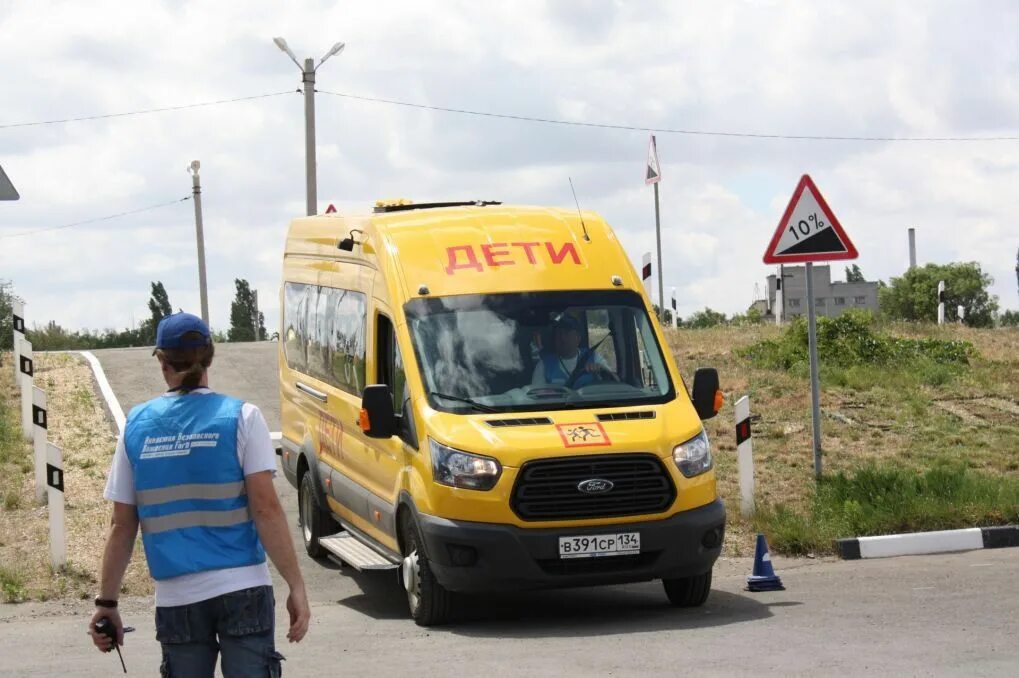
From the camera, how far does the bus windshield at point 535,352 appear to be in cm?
1007

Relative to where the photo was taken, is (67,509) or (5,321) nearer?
(67,509)

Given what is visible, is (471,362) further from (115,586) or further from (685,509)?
(115,586)

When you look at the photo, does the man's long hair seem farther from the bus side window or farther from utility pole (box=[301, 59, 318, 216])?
utility pole (box=[301, 59, 318, 216])

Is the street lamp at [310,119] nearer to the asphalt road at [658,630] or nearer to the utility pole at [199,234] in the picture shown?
the utility pole at [199,234]

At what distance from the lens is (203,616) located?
5.04 m

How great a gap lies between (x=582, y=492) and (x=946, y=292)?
11822cm

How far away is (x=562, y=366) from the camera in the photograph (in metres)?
10.3

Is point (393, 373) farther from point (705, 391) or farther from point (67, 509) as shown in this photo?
point (67, 509)

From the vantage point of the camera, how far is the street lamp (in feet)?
123

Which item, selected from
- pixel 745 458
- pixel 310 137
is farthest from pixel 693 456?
pixel 310 137

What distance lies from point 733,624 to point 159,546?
16.6 feet

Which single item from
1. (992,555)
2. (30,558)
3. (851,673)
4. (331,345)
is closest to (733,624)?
(851,673)

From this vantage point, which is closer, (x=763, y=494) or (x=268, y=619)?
(x=268, y=619)

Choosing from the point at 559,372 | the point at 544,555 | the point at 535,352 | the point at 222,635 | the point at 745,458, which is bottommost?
the point at 544,555
